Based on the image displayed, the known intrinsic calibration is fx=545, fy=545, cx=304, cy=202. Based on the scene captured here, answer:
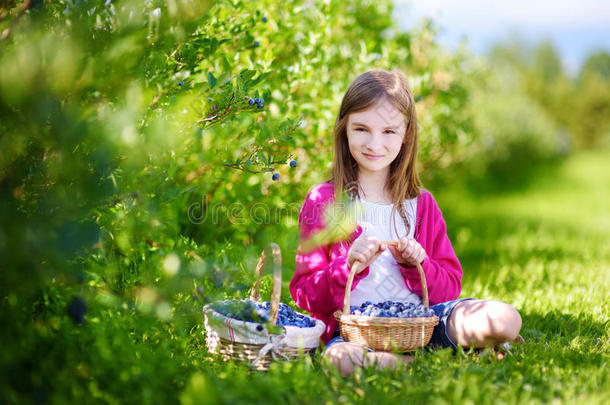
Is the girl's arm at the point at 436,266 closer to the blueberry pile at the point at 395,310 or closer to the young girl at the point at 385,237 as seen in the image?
the young girl at the point at 385,237

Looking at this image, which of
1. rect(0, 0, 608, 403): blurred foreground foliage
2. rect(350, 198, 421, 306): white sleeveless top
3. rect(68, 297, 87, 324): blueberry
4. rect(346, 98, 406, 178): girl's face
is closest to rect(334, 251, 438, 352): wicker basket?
rect(350, 198, 421, 306): white sleeveless top

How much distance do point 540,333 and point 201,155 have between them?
183 cm

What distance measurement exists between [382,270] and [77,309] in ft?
4.22

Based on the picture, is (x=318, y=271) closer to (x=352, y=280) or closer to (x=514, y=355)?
(x=352, y=280)

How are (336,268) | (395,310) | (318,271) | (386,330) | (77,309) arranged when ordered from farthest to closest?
(318,271) < (336,268) < (395,310) < (386,330) < (77,309)

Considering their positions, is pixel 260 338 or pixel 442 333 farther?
pixel 442 333

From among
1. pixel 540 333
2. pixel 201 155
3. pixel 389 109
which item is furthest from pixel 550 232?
pixel 201 155

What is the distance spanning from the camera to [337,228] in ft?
8.04

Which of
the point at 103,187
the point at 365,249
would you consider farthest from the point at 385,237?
the point at 103,187

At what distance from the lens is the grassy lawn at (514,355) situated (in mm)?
1760

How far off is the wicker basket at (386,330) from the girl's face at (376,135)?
0.55 meters

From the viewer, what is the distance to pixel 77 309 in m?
1.74

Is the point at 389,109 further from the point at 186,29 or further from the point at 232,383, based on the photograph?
the point at 232,383

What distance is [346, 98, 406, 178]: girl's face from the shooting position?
2443 millimetres
